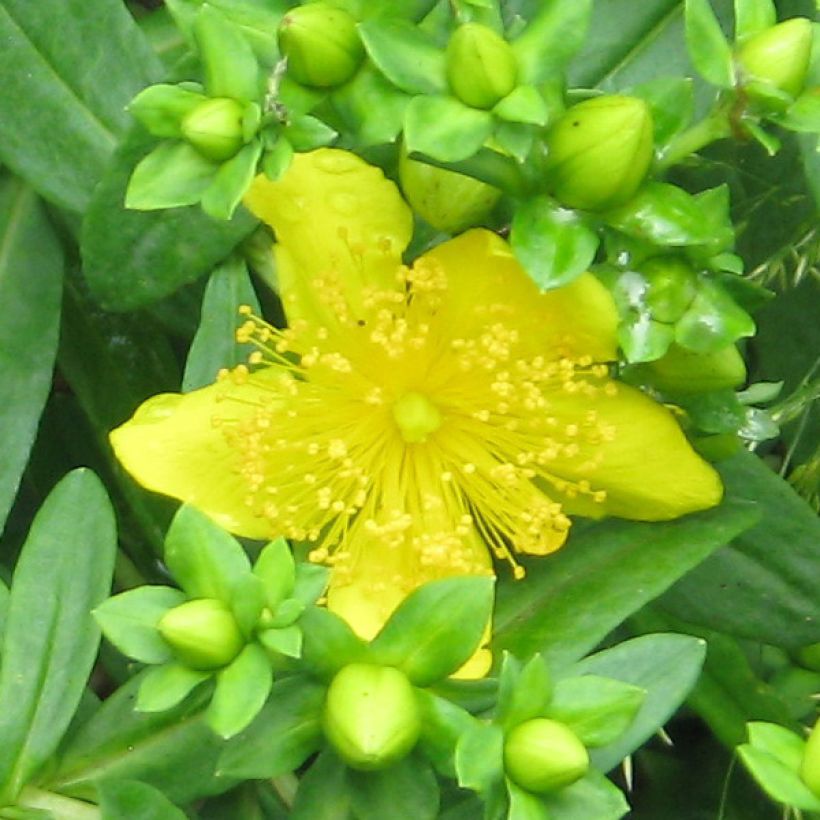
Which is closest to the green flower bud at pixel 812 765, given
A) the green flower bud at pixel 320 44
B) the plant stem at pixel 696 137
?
the plant stem at pixel 696 137

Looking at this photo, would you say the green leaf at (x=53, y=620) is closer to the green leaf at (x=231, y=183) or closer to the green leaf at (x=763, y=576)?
the green leaf at (x=231, y=183)

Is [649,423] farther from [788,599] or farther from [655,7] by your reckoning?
[655,7]

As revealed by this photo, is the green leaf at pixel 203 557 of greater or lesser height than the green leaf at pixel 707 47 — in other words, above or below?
below

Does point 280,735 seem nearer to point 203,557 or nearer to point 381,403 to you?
point 203,557

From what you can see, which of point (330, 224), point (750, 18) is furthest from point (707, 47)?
point (330, 224)

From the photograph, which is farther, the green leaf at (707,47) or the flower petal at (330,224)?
the flower petal at (330,224)

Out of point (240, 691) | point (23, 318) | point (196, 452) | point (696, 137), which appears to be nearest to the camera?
point (240, 691)
